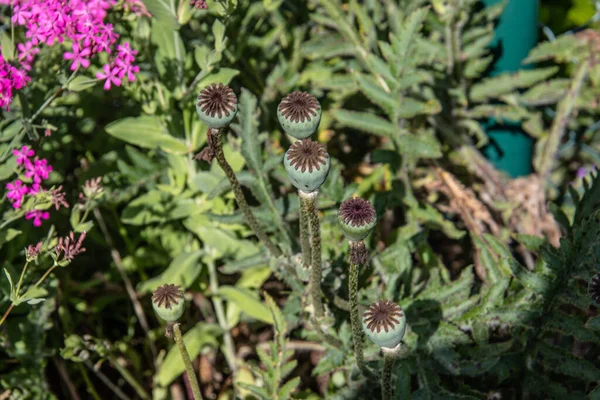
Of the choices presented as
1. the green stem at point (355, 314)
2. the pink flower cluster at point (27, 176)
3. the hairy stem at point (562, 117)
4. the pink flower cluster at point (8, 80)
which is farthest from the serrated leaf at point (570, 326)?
the pink flower cluster at point (8, 80)

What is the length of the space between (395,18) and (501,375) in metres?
1.46

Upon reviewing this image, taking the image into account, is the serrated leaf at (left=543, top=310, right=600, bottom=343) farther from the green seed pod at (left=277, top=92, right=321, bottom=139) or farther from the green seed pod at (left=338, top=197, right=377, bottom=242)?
the green seed pod at (left=277, top=92, right=321, bottom=139)

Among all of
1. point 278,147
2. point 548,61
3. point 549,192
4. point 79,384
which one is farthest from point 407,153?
point 79,384

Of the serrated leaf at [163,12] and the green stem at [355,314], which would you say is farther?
the serrated leaf at [163,12]

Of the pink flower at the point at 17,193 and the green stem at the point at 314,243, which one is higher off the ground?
the pink flower at the point at 17,193

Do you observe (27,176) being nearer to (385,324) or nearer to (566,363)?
(385,324)

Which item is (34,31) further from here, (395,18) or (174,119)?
(395,18)

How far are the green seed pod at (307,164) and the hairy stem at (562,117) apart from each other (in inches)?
75.4

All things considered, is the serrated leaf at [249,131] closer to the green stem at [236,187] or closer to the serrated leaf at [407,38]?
the green stem at [236,187]

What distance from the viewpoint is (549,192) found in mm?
3309

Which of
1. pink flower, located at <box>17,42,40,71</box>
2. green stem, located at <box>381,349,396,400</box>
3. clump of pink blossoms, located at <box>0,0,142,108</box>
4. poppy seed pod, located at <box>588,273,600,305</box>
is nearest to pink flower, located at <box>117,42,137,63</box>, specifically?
clump of pink blossoms, located at <box>0,0,142,108</box>

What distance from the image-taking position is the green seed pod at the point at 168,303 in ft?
5.29

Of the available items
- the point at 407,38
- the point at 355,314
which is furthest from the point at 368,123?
the point at 355,314

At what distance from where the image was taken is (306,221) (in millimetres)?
1840
